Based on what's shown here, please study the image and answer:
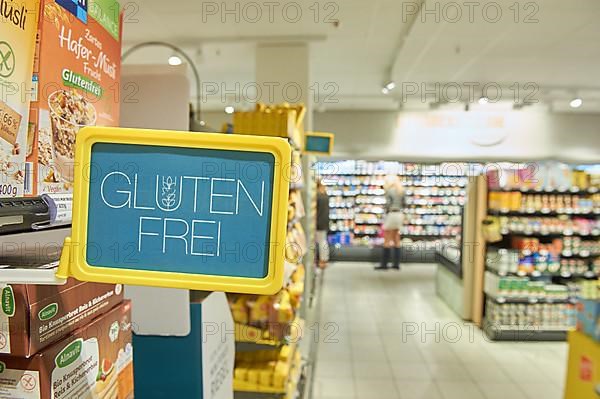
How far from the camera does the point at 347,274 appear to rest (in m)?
9.69

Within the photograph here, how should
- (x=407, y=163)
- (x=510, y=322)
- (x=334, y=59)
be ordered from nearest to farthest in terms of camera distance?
(x=510, y=322) < (x=334, y=59) < (x=407, y=163)

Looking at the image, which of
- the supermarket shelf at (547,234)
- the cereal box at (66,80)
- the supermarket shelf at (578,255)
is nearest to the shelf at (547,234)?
the supermarket shelf at (547,234)

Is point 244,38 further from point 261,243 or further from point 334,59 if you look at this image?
point 261,243

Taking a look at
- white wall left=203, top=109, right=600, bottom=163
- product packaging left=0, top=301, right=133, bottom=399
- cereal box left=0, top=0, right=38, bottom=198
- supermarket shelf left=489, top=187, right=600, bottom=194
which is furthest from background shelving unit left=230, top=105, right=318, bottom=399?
white wall left=203, top=109, right=600, bottom=163

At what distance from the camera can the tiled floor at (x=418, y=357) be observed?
4309 mm

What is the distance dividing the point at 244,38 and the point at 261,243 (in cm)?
554

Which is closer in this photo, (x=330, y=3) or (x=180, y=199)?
(x=180, y=199)

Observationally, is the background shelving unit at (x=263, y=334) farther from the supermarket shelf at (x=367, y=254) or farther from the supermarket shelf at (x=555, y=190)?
the supermarket shelf at (x=367, y=254)

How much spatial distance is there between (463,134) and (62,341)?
418 inches

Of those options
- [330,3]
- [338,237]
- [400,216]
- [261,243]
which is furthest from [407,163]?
[261,243]

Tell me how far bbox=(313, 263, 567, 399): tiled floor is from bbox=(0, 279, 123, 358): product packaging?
11.7 ft

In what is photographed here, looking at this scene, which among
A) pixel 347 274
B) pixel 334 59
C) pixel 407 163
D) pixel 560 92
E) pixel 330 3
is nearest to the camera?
pixel 330 3

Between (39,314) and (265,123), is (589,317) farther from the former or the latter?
(39,314)

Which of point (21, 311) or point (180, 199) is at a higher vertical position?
point (180, 199)
